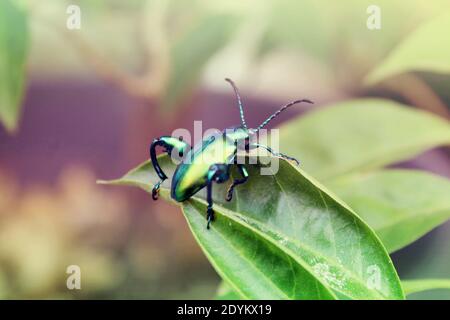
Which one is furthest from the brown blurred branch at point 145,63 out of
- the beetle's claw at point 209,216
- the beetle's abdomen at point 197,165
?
the beetle's claw at point 209,216

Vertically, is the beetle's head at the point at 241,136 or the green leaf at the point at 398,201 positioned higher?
the beetle's head at the point at 241,136

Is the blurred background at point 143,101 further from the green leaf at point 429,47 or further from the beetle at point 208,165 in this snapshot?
the beetle at point 208,165

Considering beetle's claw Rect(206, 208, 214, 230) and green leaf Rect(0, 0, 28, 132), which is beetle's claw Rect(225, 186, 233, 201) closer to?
beetle's claw Rect(206, 208, 214, 230)

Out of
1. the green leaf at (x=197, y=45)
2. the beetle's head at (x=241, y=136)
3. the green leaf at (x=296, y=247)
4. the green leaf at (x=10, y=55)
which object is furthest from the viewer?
the green leaf at (x=197, y=45)

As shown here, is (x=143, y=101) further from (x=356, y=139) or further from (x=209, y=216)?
(x=209, y=216)

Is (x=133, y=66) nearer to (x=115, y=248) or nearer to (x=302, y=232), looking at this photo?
(x=115, y=248)

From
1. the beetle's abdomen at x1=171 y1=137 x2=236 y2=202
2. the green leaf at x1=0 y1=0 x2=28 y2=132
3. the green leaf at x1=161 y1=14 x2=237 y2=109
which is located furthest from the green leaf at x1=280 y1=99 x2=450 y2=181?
the green leaf at x1=0 y1=0 x2=28 y2=132

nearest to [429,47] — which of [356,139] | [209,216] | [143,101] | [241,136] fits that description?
[356,139]

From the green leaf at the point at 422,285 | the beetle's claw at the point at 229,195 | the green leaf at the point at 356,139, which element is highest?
the green leaf at the point at 356,139
